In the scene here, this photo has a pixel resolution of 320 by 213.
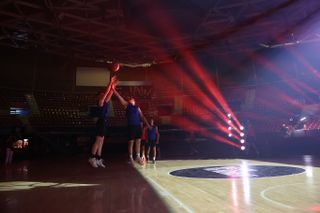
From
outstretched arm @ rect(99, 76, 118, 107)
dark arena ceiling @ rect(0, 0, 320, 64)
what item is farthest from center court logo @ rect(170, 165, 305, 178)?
dark arena ceiling @ rect(0, 0, 320, 64)

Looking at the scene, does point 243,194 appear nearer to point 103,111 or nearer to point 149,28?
point 103,111

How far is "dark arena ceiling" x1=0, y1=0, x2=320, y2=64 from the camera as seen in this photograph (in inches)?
547

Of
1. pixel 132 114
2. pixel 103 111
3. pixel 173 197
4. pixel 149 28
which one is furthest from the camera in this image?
pixel 149 28

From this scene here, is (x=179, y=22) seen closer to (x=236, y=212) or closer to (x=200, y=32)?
(x=200, y=32)

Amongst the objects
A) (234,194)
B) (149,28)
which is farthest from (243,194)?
(149,28)

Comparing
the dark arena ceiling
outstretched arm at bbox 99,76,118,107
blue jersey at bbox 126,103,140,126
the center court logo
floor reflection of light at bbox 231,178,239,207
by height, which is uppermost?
the dark arena ceiling

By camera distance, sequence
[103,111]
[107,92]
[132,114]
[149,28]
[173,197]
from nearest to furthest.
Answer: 1. [173,197]
2. [107,92]
3. [103,111]
4. [132,114]
5. [149,28]

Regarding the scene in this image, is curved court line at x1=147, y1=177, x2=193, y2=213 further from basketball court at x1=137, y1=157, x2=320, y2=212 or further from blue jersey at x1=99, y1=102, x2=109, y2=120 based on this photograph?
blue jersey at x1=99, y1=102, x2=109, y2=120

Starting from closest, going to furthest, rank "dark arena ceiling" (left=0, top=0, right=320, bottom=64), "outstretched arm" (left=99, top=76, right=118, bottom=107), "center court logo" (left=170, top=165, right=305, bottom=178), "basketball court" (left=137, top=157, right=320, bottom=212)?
"basketball court" (left=137, top=157, right=320, bottom=212) < "center court logo" (left=170, top=165, right=305, bottom=178) < "outstretched arm" (left=99, top=76, right=118, bottom=107) < "dark arena ceiling" (left=0, top=0, right=320, bottom=64)

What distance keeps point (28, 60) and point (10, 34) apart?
9.64ft

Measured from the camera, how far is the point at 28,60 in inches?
826

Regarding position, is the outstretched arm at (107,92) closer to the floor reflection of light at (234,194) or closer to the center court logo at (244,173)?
the center court logo at (244,173)

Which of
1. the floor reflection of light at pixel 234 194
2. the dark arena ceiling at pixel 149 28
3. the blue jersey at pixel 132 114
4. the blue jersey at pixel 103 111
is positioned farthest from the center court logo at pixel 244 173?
the dark arena ceiling at pixel 149 28

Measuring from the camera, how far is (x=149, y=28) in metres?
12.0
